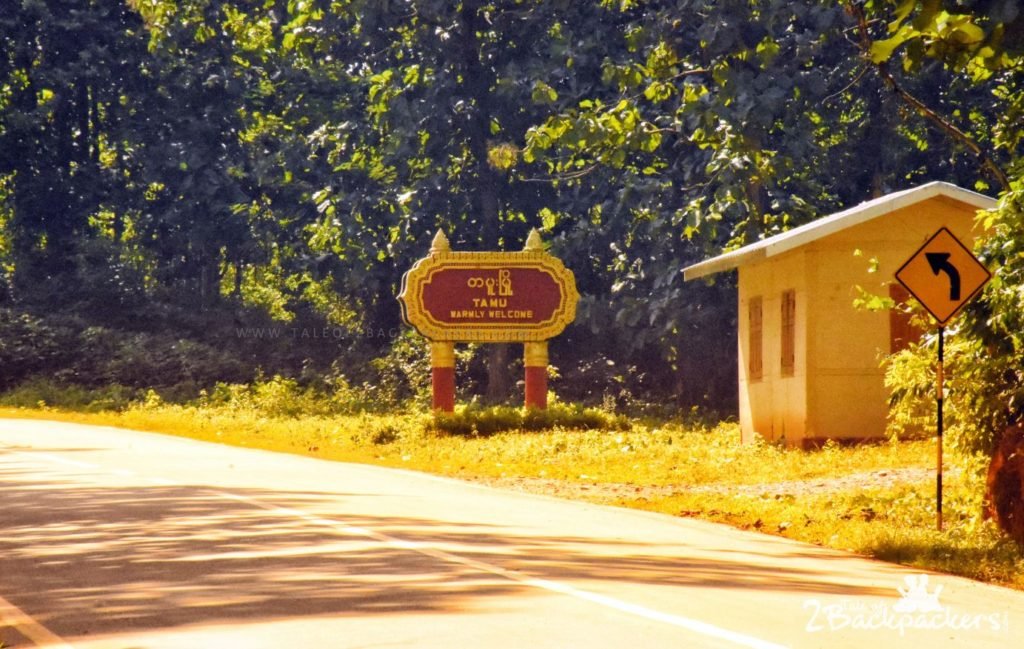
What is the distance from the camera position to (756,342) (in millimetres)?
31906

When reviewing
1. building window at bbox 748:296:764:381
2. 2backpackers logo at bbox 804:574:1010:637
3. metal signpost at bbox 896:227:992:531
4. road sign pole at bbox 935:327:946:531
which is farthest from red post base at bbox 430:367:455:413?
2backpackers logo at bbox 804:574:1010:637

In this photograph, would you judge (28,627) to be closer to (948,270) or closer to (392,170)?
(948,270)

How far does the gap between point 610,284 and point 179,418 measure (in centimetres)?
1290

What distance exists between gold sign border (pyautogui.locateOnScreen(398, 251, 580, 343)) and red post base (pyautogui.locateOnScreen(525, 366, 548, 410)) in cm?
64

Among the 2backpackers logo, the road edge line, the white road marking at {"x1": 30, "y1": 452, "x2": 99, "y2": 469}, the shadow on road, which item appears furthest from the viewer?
the white road marking at {"x1": 30, "y1": 452, "x2": 99, "y2": 469}

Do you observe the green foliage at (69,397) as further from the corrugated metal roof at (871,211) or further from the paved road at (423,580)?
the paved road at (423,580)

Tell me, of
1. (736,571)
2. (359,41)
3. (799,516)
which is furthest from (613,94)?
(736,571)

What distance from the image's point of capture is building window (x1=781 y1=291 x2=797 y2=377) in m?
29.4

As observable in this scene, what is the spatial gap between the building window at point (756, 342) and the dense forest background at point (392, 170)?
2755mm

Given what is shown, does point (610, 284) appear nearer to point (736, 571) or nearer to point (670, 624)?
point (736, 571)

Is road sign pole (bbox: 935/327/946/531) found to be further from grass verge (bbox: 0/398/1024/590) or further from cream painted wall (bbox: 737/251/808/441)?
cream painted wall (bbox: 737/251/808/441)

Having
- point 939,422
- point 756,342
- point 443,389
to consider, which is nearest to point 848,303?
point 756,342

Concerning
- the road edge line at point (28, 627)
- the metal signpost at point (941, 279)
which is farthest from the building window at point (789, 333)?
the road edge line at point (28, 627)

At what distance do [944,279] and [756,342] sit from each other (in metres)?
14.5
